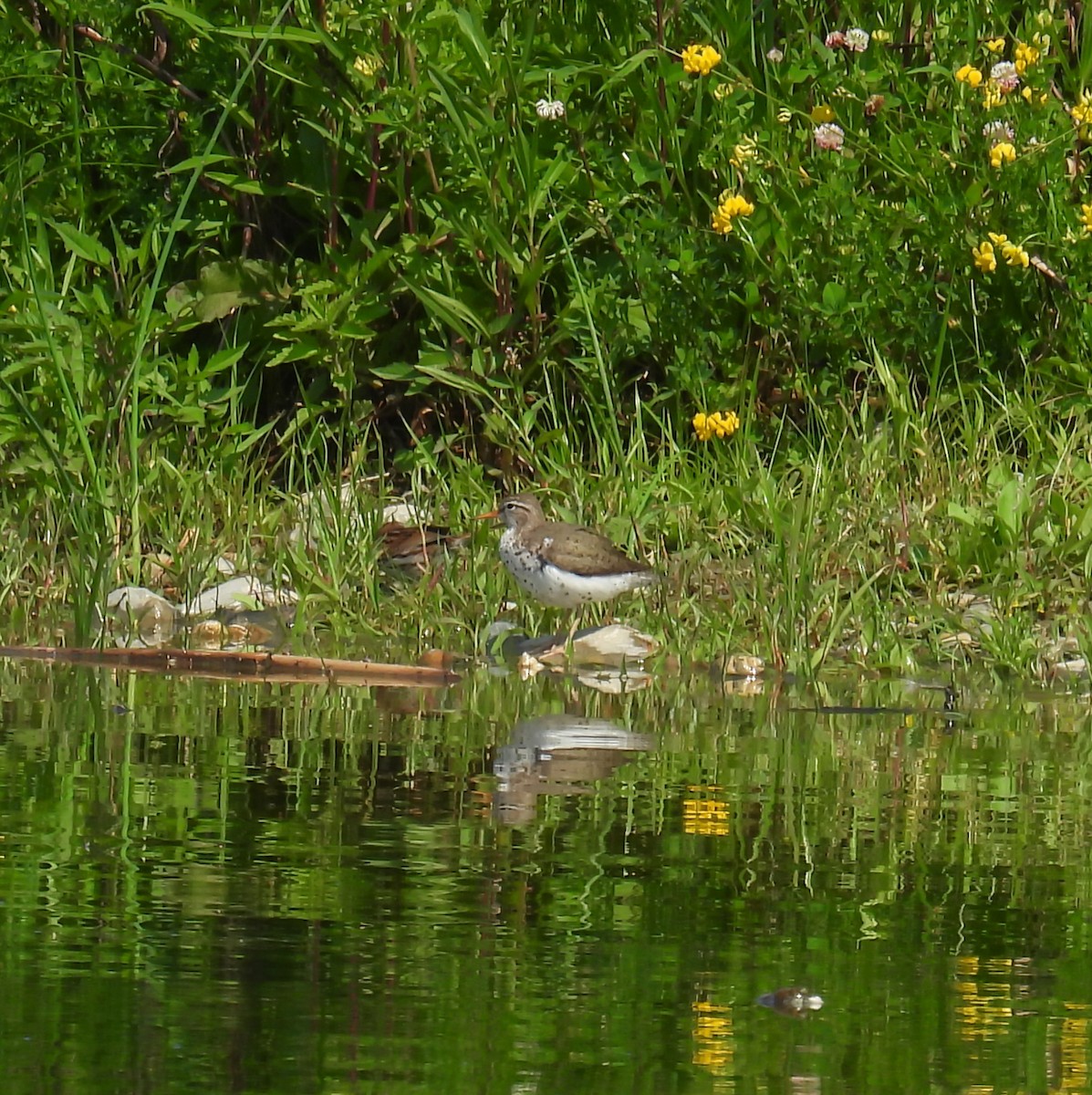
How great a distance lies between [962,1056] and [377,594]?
17.7 ft

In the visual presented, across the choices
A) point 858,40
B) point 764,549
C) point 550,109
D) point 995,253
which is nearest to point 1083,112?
point 995,253

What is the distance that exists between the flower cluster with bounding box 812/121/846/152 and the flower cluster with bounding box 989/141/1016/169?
624 mm

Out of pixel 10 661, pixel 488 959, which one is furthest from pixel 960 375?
pixel 488 959

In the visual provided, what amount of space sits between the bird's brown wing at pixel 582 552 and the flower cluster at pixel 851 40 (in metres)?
2.52

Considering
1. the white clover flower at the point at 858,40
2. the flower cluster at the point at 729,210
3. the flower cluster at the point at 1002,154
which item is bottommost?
the flower cluster at the point at 729,210

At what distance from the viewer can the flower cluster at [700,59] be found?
332 inches

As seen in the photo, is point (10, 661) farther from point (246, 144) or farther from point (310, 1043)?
point (310, 1043)

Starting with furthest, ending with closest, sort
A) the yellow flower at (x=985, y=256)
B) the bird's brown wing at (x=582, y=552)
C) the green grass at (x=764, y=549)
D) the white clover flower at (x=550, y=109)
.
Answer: the white clover flower at (x=550, y=109) < the yellow flower at (x=985, y=256) < the bird's brown wing at (x=582, y=552) < the green grass at (x=764, y=549)

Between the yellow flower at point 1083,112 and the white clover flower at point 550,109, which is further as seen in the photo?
the white clover flower at point 550,109

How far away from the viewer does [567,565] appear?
726cm

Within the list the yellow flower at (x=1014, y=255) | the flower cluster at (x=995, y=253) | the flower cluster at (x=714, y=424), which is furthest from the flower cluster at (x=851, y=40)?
the flower cluster at (x=714, y=424)

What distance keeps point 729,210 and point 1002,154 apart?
3.60ft

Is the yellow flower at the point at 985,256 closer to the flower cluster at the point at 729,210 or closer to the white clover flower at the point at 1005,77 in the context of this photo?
the white clover flower at the point at 1005,77

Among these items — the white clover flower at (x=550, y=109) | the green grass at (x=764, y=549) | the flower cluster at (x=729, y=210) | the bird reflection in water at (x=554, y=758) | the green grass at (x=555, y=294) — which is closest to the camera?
the bird reflection in water at (x=554, y=758)
